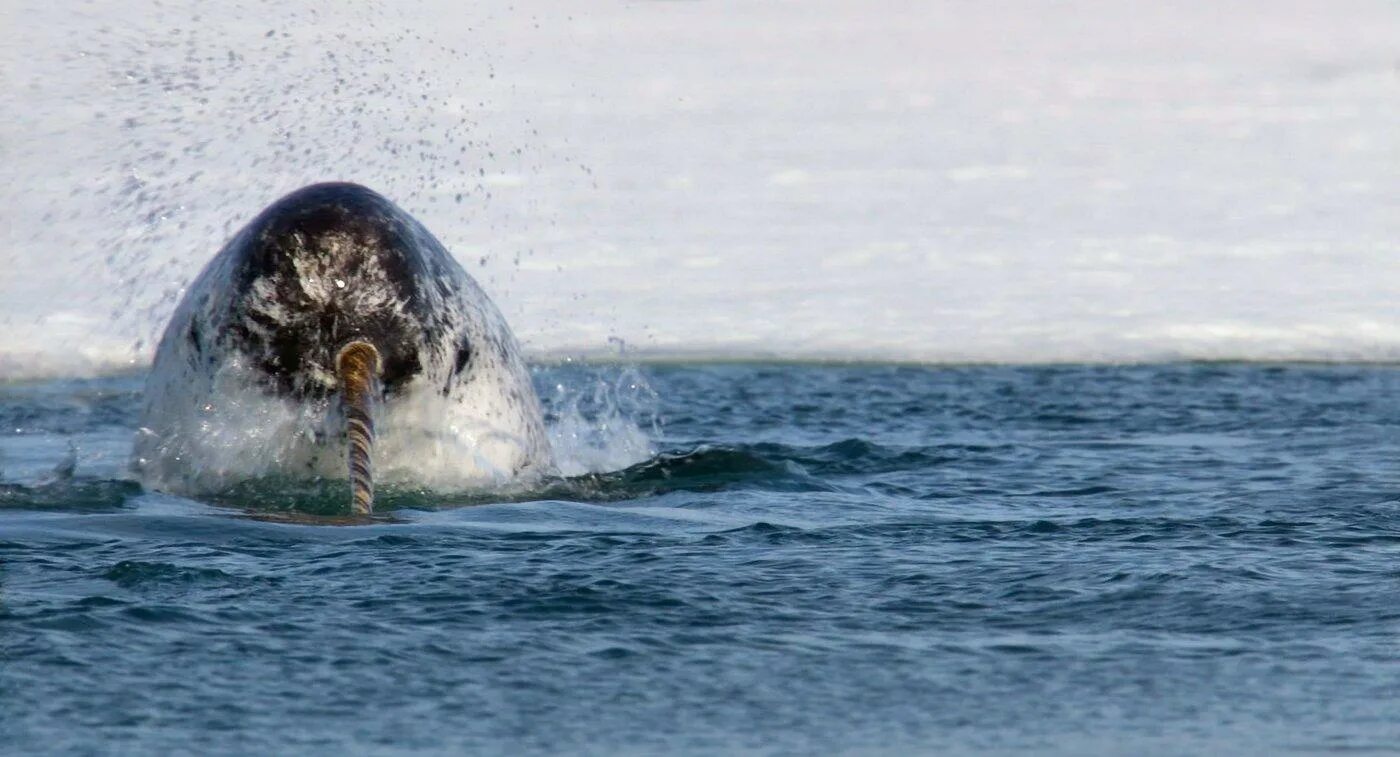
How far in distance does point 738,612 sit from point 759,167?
9904mm

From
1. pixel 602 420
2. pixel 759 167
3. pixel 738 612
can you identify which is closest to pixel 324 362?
pixel 738 612

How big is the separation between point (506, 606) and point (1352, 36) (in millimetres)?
13971

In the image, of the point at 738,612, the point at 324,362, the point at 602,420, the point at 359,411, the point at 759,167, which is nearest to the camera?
the point at 738,612

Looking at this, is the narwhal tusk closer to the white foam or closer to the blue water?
the blue water

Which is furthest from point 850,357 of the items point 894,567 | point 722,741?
point 722,741

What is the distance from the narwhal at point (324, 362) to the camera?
6188mm

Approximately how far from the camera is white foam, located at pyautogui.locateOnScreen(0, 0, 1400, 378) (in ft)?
38.5

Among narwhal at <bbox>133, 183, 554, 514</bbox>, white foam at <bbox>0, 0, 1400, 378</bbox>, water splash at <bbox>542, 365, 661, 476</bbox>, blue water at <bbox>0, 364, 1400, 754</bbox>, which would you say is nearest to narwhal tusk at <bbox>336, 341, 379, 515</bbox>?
narwhal at <bbox>133, 183, 554, 514</bbox>

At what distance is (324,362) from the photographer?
6.23 meters

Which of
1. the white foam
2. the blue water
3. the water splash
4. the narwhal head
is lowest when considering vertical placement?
the blue water

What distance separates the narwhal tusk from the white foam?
359 centimetres

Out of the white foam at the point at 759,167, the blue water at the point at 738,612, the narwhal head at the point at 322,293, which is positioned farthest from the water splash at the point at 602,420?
the narwhal head at the point at 322,293

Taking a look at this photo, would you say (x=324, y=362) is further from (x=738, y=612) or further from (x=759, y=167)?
(x=759, y=167)

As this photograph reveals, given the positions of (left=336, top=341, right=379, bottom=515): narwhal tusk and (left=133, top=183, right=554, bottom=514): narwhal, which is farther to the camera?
(left=133, top=183, right=554, bottom=514): narwhal
